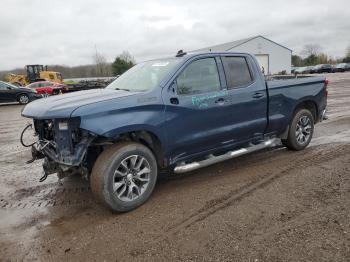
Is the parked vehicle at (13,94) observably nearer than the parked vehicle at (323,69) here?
Yes

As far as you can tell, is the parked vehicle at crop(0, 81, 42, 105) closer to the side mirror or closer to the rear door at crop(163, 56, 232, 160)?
the rear door at crop(163, 56, 232, 160)

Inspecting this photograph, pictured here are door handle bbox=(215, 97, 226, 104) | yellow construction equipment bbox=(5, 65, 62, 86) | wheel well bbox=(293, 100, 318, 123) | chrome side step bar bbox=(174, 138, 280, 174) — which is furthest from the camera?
yellow construction equipment bbox=(5, 65, 62, 86)

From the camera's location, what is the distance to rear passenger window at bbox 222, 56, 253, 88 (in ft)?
17.3

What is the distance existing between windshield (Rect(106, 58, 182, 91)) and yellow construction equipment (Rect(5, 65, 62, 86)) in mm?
33651

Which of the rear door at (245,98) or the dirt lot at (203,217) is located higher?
the rear door at (245,98)

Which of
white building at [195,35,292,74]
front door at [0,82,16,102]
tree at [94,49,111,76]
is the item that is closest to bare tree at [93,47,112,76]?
tree at [94,49,111,76]

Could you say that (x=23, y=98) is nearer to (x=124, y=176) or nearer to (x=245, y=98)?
(x=245, y=98)

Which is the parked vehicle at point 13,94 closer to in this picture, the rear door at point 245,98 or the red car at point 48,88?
the red car at point 48,88

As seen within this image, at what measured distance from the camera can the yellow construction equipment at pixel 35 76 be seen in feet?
124

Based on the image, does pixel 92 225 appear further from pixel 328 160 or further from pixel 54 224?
pixel 328 160

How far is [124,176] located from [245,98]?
227 cm

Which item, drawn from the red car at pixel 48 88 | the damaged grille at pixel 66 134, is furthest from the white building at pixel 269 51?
the damaged grille at pixel 66 134

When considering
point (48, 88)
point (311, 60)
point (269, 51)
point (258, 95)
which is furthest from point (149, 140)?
point (311, 60)

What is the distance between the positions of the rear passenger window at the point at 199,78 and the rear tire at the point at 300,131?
2.07m
